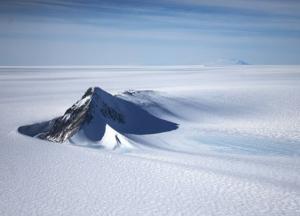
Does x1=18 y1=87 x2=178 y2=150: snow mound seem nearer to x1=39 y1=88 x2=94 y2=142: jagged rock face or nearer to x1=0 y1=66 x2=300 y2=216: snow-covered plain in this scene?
x1=39 y1=88 x2=94 y2=142: jagged rock face

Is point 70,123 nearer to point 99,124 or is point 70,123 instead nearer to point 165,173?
point 99,124

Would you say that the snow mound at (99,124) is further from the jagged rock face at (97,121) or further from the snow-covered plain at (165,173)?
the snow-covered plain at (165,173)

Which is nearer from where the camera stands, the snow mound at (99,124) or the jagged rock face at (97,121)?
the snow mound at (99,124)

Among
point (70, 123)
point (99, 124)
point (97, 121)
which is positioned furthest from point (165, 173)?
point (70, 123)

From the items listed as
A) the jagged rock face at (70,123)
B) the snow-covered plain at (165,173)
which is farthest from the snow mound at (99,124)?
the snow-covered plain at (165,173)

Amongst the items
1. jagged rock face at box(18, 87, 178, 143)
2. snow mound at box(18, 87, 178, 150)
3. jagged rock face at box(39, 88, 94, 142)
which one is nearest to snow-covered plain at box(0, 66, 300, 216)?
snow mound at box(18, 87, 178, 150)

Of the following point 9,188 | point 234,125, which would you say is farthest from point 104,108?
point 9,188

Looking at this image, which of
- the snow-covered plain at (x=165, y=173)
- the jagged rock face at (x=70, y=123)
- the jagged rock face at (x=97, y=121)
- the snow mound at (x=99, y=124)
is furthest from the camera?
the jagged rock face at (x=97, y=121)
